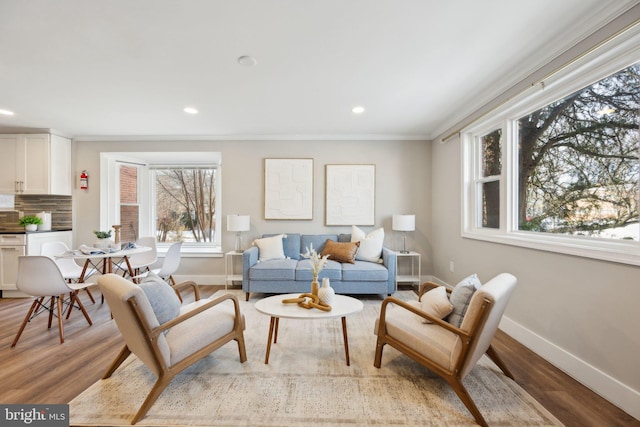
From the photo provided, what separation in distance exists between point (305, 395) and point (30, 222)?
4807 millimetres

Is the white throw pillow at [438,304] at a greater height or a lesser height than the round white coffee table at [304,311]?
greater

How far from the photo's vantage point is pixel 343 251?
4.03 metres

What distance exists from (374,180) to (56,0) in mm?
3880

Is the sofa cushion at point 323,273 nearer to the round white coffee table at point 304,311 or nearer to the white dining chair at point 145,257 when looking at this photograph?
the round white coffee table at point 304,311

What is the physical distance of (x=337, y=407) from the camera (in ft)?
5.66

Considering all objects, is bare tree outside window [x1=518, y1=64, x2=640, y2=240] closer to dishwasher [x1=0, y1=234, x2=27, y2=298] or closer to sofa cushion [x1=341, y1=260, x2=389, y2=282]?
sofa cushion [x1=341, y1=260, x2=389, y2=282]

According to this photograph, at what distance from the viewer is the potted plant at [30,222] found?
13.2 ft

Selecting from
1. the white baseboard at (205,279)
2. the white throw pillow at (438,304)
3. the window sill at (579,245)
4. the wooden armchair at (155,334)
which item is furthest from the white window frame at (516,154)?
the white baseboard at (205,279)

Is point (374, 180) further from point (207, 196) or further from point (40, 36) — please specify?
point (40, 36)

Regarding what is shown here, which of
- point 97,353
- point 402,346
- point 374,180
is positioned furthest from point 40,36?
point 374,180

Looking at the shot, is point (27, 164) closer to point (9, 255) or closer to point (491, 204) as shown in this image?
point (9, 255)

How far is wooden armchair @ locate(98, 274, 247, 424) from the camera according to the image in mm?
1620

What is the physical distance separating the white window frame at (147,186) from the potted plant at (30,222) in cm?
76

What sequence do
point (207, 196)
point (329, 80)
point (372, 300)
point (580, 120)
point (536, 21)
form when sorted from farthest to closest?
point (207, 196) → point (372, 300) → point (329, 80) → point (580, 120) → point (536, 21)
